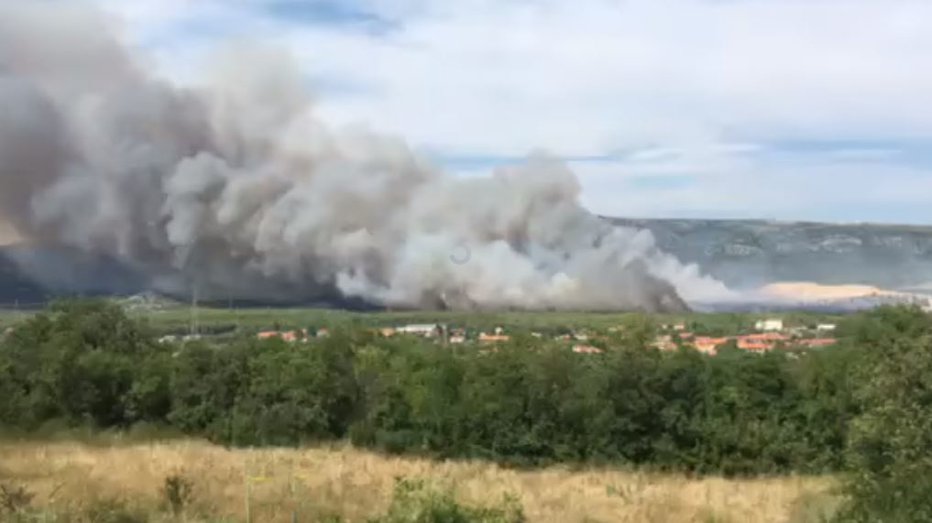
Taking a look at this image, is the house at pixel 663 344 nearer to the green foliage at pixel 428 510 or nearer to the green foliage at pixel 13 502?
the green foliage at pixel 428 510

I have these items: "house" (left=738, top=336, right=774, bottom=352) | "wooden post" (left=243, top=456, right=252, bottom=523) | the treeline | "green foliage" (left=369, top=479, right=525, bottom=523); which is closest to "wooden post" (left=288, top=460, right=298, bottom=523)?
"wooden post" (left=243, top=456, right=252, bottom=523)

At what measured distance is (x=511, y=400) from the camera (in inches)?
928

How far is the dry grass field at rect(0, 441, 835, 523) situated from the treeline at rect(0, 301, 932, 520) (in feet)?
7.95

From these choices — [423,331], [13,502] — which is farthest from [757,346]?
[13,502]

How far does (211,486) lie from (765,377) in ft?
48.8

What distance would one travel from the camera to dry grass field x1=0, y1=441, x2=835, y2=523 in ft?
39.5

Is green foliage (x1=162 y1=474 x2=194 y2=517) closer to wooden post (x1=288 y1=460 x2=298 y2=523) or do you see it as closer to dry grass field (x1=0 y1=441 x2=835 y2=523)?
dry grass field (x1=0 y1=441 x2=835 y2=523)

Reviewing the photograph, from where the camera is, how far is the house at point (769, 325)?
182 ft

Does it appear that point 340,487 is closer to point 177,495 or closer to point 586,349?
point 177,495

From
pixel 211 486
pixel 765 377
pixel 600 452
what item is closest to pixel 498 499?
pixel 211 486

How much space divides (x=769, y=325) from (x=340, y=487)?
48843mm

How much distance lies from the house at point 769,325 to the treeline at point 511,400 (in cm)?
3064

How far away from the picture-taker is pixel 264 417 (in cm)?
2498

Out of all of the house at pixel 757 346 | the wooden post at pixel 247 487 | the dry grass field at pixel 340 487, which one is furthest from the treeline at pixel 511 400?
the wooden post at pixel 247 487
